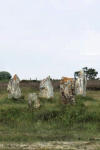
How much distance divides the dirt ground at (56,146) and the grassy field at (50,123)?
2.86ft

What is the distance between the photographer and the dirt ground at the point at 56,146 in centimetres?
1120

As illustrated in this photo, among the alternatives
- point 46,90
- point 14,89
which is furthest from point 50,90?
point 14,89

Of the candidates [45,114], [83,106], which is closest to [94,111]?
[83,106]

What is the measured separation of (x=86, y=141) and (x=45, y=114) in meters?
6.21

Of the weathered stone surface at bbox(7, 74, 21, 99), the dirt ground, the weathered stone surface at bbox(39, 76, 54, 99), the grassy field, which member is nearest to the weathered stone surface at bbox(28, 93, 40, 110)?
the grassy field

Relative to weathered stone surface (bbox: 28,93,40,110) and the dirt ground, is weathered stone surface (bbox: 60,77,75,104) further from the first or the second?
the dirt ground

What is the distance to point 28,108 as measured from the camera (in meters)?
19.9

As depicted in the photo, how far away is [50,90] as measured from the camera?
24.5 metres

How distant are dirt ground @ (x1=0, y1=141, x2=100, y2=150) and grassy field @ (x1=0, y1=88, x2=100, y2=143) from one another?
0.87 m

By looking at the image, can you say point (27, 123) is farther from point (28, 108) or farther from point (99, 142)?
point (99, 142)

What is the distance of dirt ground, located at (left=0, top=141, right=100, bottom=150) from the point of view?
1120 centimetres

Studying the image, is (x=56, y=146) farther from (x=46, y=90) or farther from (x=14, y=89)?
(x=14, y=89)

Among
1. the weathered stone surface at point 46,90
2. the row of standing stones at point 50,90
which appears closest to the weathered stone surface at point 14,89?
the row of standing stones at point 50,90

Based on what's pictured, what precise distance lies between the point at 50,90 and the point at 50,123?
7.10 m
